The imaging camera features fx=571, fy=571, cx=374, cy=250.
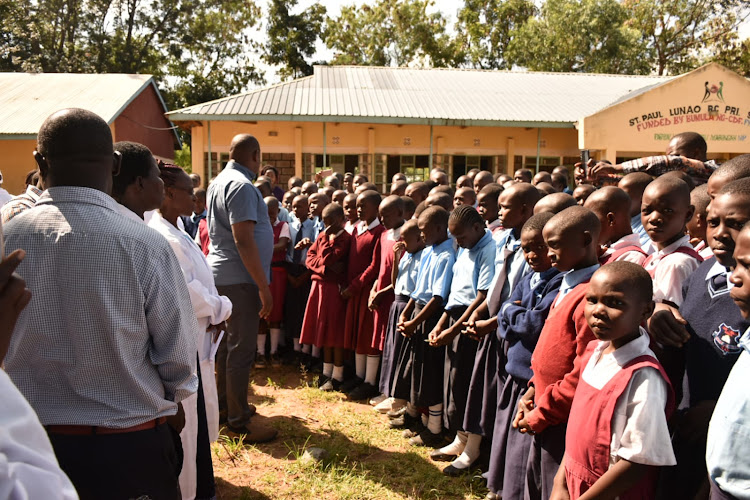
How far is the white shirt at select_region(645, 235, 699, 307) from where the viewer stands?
2.38 m

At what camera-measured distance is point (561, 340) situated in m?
2.43

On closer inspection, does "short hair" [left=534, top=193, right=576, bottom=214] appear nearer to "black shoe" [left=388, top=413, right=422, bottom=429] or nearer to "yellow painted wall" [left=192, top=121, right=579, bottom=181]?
"black shoe" [left=388, top=413, right=422, bottom=429]

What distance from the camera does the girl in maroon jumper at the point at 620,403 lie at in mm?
1917

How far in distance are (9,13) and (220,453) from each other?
3128 centimetres

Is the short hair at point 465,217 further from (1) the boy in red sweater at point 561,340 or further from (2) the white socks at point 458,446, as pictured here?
(2) the white socks at point 458,446

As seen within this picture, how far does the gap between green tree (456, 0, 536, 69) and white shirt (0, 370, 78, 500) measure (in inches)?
1317

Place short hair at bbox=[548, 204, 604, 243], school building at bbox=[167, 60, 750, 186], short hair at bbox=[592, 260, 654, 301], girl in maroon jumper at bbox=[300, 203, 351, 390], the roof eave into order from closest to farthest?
short hair at bbox=[592, 260, 654, 301]
short hair at bbox=[548, 204, 604, 243]
girl in maroon jumper at bbox=[300, 203, 351, 390]
the roof eave
school building at bbox=[167, 60, 750, 186]

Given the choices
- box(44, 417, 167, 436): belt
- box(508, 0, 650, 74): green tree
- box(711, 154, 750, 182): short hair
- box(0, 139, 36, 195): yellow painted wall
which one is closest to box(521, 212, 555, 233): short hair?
box(711, 154, 750, 182): short hair

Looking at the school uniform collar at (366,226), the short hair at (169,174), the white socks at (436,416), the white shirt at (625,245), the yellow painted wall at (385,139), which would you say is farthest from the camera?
the yellow painted wall at (385,139)

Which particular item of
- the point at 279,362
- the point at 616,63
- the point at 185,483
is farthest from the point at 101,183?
the point at 616,63

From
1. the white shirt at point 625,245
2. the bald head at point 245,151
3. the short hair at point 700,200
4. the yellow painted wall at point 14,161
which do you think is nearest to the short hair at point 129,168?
the bald head at point 245,151

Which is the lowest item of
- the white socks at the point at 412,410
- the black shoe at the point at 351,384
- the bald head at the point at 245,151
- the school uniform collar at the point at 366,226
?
the black shoe at the point at 351,384

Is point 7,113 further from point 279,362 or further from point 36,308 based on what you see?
point 36,308

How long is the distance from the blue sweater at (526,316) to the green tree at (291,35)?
96.6 ft
